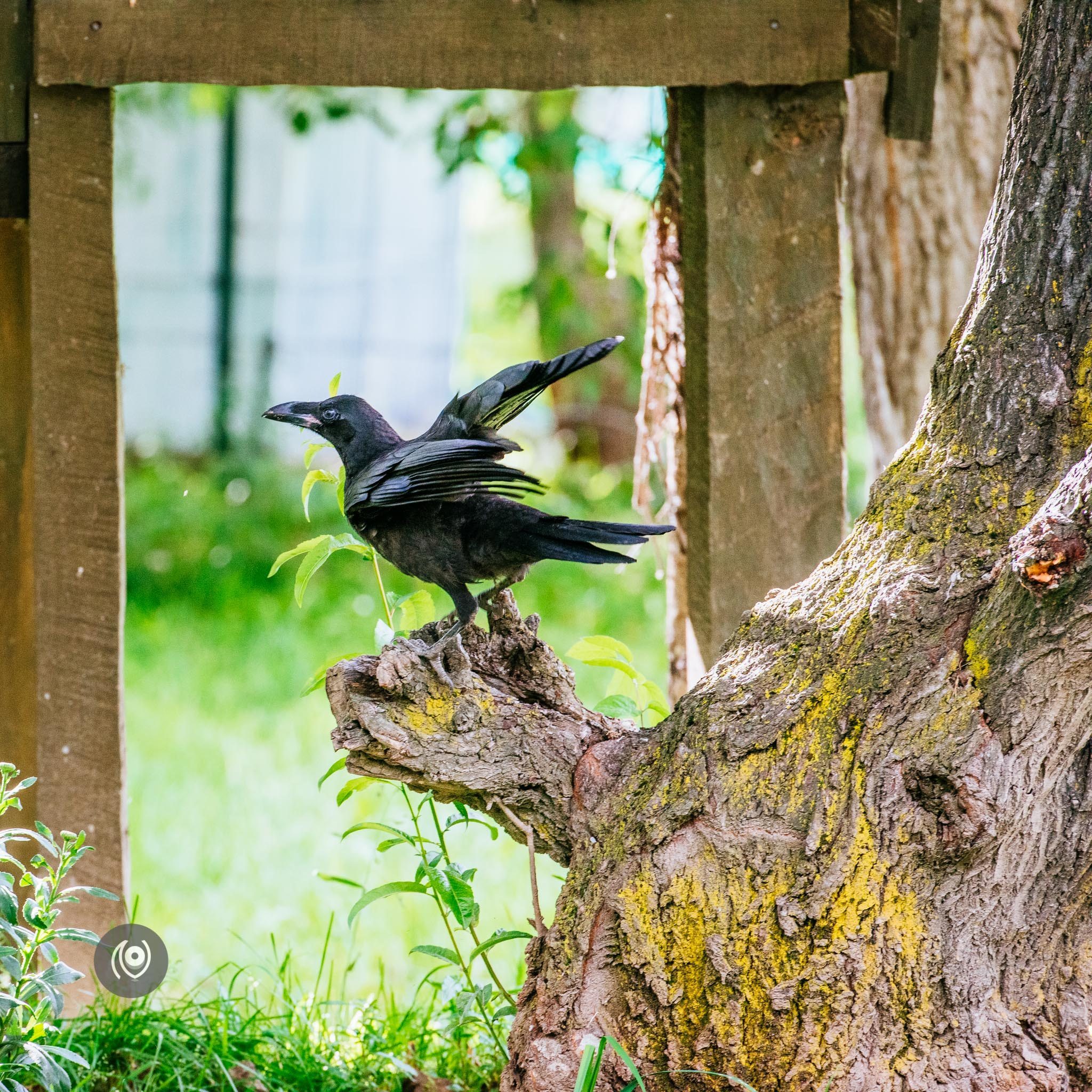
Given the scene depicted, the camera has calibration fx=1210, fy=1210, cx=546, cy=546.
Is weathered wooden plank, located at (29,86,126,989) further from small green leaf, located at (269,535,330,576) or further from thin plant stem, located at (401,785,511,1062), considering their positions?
thin plant stem, located at (401,785,511,1062)

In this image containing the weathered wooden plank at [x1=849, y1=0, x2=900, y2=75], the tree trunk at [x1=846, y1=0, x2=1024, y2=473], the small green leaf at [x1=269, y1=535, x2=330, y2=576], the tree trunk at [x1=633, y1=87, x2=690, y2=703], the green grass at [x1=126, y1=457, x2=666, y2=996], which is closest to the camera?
the small green leaf at [x1=269, y1=535, x2=330, y2=576]

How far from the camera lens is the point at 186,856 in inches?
167

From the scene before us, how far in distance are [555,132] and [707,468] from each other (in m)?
3.95

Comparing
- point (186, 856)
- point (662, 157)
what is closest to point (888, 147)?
point (662, 157)

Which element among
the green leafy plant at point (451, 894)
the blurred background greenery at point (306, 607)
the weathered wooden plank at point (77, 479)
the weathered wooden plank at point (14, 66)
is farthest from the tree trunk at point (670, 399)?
the weathered wooden plank at point (14, 66)

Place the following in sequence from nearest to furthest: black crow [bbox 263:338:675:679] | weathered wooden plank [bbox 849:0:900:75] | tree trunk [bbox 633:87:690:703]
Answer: black crow [bbox 263:338:675:679]
weathered wooden plank [bbox 849:0:900:75]
tree trunk [bbox 633:87:690:703]

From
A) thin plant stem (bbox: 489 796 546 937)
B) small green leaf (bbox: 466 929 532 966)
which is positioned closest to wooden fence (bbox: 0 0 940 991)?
thin plant stem (bbox: 489 796 546 937)

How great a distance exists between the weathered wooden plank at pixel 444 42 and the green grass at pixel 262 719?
1.13 metres

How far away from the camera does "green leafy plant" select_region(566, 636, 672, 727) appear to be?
2271mm

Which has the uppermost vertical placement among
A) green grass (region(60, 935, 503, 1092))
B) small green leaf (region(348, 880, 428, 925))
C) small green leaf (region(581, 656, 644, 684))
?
small green leaf (region(581, 656, 644, 684))

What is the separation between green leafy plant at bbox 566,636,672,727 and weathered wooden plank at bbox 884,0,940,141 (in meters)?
1.31

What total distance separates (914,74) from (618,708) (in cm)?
151

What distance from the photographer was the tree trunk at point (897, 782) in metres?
1.81

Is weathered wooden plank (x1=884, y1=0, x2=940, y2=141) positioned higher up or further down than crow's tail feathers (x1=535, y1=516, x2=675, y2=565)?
higher up
